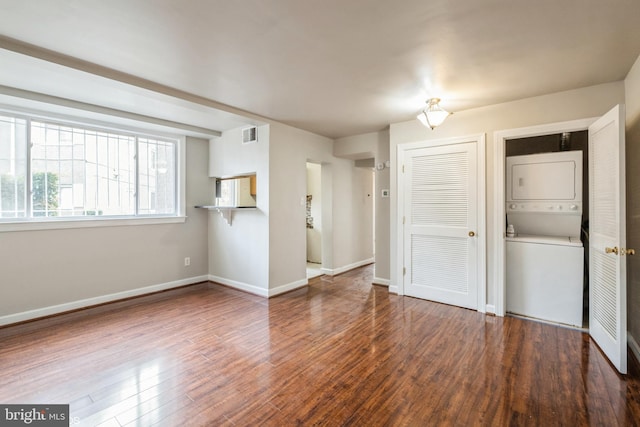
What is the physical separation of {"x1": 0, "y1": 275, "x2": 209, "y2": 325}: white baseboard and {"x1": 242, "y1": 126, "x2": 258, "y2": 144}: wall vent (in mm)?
2395

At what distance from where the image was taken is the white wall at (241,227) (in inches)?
162

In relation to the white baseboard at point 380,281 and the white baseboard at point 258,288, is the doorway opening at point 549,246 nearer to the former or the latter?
the white baseboard at point 380,281

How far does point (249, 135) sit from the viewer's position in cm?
425

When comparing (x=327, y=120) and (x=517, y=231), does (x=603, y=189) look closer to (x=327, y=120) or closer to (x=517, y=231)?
(x=517, y=231)

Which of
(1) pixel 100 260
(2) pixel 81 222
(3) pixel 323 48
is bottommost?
(1) pixel 100 260

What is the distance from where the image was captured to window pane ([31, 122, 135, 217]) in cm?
340

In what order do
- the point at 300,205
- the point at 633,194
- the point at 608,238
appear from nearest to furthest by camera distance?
the point at 608,238, the point at 633,194, the point at 300,205

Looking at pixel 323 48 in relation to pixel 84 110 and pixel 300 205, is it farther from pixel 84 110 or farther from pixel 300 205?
pixel 84 110

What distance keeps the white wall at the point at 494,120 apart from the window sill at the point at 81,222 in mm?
3425

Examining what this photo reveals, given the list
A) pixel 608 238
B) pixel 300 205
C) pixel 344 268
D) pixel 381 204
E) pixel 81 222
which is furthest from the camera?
pixel 344 268

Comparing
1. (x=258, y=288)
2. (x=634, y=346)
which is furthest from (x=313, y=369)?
(x=634, y=346)

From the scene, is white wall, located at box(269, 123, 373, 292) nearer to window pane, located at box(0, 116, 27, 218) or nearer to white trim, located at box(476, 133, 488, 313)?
white trim, located at box(476, 133, 488, 313)

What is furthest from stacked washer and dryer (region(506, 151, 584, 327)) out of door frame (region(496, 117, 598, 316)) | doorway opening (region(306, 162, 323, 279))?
doorway opening (region(306, 162, 323, 279))

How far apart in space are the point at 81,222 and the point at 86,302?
100 centimetres
